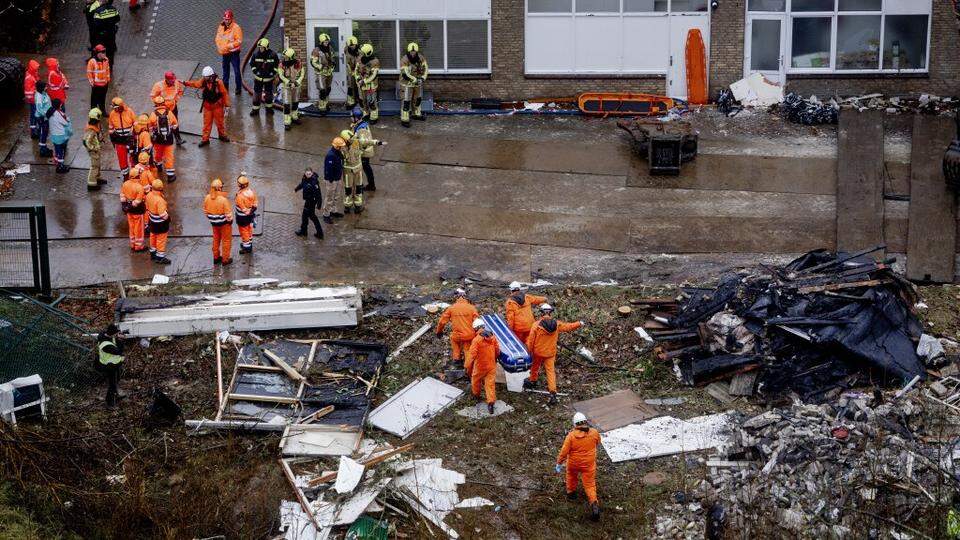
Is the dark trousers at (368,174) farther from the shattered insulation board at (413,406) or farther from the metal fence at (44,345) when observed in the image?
the shattered insulation board at (413,406)

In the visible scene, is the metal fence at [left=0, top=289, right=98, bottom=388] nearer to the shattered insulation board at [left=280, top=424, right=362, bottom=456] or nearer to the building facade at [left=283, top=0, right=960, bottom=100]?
the shattered insulation board at [left=280, top=424, right=362, bottom=456]

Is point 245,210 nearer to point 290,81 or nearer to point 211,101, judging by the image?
point 211,101

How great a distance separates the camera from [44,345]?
1672cm

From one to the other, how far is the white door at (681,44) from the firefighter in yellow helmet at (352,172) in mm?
7934

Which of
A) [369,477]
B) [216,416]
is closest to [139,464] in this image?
[216,416]

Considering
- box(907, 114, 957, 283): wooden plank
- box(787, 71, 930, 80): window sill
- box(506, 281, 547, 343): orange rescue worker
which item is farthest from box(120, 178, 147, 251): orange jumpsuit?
box(787, 71, 930, 80): window sill

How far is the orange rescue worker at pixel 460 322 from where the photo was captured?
641 inches

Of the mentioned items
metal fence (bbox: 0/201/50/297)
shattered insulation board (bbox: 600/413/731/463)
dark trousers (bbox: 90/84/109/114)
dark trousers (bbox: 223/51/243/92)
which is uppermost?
dark trousers (bbox: 223/51/243/92)

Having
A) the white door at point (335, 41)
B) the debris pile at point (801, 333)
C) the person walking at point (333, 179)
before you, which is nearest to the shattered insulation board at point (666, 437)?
the debris pile at point (801, 333)

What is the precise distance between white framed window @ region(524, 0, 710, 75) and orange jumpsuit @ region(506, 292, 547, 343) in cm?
1091

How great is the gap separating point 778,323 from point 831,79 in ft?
38.7

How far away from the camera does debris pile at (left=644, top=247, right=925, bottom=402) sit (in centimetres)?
1576

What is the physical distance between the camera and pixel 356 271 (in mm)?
19906

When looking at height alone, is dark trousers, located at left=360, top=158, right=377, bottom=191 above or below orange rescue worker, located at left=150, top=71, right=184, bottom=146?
below
